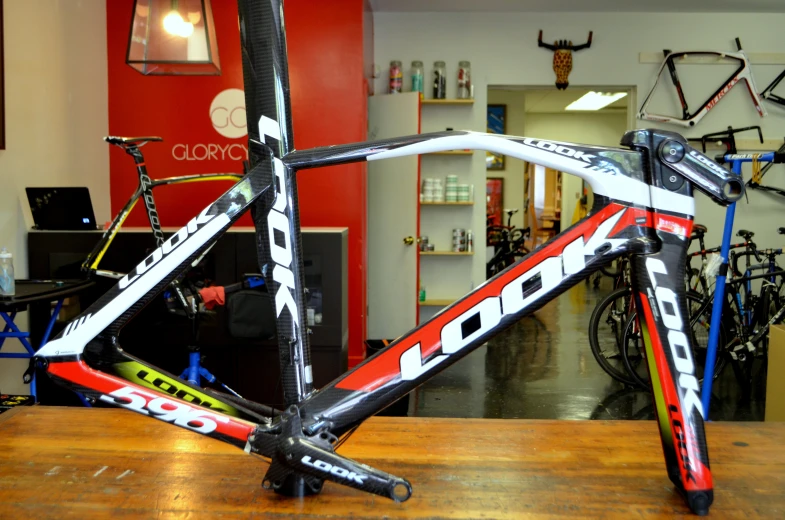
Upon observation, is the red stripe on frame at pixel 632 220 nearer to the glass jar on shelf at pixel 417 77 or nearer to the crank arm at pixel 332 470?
the crank arm at pixel 332 470

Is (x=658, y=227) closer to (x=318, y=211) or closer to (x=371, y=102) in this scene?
(x=318, y=211)

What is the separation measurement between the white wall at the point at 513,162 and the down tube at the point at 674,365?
9.27 m

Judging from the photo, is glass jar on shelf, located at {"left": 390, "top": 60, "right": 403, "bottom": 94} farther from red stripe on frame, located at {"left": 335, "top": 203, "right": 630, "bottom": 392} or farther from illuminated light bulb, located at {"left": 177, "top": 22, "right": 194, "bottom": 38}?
red stripe on frame, located at {"left": 335, "top": 203, "right": 630, "bottom": 392}

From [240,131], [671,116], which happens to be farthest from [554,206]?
[240,131]

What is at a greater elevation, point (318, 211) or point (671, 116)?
point (671, 116)

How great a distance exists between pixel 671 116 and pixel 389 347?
6.21 meters

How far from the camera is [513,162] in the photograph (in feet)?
41.8

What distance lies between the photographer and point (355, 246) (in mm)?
5004

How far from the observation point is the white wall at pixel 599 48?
6316 mm

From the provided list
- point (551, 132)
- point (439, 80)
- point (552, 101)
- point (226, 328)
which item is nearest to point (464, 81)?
point (439, 80)

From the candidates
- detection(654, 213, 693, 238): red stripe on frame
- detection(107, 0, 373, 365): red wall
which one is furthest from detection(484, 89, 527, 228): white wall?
detection(654, 213, 693, 238): red stripe on frame

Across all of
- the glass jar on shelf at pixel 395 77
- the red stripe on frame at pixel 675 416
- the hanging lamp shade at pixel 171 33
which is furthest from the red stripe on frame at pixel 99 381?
the glass jar on shelf at pixel 395 77

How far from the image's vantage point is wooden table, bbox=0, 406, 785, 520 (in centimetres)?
92

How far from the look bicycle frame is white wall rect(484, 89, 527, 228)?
30.4 feet
